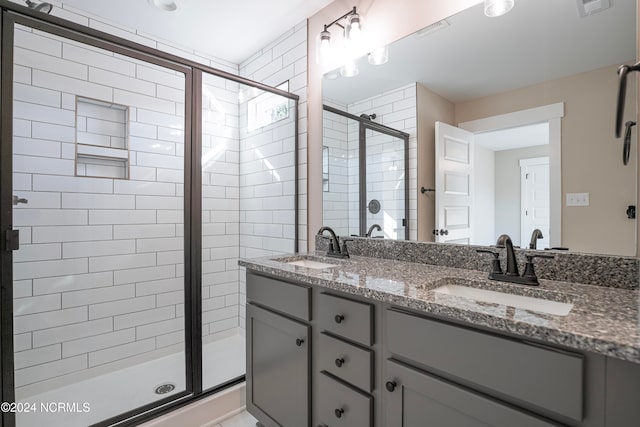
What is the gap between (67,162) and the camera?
6.89ft

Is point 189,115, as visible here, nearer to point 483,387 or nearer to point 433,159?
point 433,159

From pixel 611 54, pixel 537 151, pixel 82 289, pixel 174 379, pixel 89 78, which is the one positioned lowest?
pixel 174 379

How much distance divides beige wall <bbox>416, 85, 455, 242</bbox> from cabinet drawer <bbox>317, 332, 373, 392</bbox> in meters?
0.73

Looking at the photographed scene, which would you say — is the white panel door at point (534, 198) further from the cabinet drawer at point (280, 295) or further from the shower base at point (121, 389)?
the shower base at point (121, 389)

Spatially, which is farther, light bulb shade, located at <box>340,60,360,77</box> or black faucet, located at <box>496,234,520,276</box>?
light bulb shade, located at <box>340,60,360,77</box>

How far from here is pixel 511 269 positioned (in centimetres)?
121

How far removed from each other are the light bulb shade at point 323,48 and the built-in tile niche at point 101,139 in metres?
1.48

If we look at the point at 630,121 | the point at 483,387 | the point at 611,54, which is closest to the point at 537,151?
the point at 630,121

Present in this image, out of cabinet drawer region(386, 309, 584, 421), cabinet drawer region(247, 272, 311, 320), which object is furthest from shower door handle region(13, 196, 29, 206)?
cabinet drawer region(386, 309, 584, 421)

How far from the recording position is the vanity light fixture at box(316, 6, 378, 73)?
1.95 metres

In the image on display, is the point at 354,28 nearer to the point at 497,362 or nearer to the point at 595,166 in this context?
the point at 595,166

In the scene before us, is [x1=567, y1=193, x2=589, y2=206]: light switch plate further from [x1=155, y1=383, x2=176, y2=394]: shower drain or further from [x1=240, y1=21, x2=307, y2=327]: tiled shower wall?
[x1=155, y1=383, x2=176, y2=394]: shower drain

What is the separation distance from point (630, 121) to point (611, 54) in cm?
25

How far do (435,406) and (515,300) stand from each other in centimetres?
47
